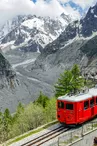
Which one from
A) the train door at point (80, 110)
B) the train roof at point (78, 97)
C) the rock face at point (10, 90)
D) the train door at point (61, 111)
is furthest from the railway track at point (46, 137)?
the rock face at point (10, 90)

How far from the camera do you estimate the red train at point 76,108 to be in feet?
Answer: 114

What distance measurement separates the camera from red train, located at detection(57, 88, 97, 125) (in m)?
34.8

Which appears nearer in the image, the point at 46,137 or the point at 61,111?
the point at 46,137

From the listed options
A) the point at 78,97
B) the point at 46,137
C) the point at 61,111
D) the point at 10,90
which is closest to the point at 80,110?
the point at 78,97

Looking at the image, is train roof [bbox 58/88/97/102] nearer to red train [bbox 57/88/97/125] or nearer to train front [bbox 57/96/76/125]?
red train [bbox 57/88/97/125]

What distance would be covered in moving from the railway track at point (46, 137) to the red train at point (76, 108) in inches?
44.0

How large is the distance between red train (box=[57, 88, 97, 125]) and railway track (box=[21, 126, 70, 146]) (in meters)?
1.12

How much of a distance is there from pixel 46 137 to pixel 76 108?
4.76 metres

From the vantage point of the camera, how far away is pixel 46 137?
32719mm

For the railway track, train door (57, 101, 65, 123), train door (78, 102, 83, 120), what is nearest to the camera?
the railway track

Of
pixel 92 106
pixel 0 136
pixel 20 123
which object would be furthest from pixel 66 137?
pixel 0 136

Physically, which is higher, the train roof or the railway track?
the train roof

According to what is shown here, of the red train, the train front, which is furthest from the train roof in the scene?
the train front

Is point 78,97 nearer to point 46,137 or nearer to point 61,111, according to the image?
point 61,111
